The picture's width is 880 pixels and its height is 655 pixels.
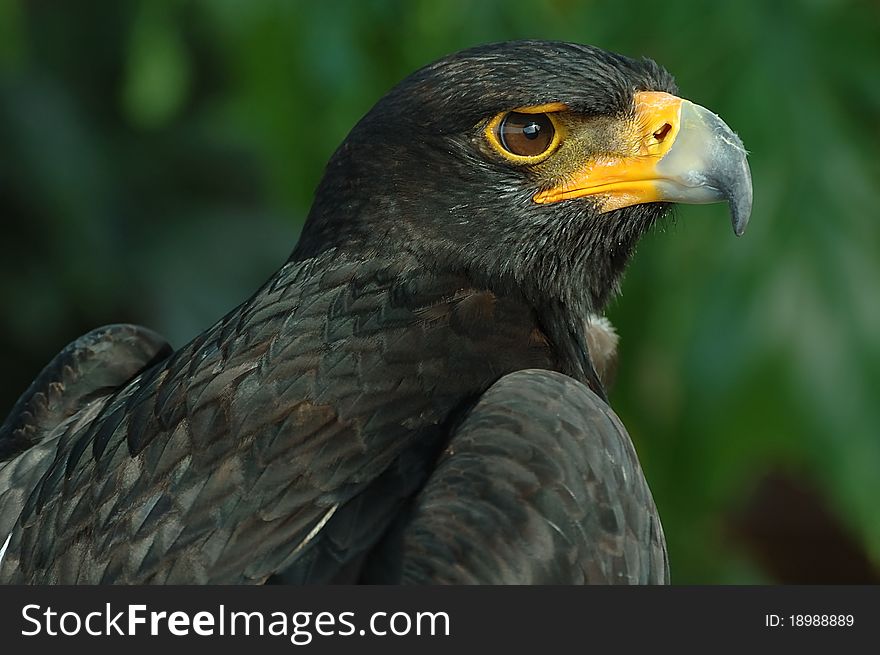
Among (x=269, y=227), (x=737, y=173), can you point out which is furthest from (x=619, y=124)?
(x=269, y=227)

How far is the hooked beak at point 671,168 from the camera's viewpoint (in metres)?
3.12

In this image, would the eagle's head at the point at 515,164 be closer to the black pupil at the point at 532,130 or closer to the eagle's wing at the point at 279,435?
the black pupil at the point at 532,130

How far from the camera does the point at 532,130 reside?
3164 mm

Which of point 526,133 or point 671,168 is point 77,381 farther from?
point 671,168

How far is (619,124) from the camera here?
10.6 feet

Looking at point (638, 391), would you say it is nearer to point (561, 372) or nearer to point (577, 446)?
point (561, 372)

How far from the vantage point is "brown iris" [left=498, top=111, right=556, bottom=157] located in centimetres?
315

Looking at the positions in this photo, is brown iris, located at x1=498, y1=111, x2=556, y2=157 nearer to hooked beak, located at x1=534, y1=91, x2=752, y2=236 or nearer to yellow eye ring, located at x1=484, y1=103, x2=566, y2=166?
yellow eye ring, located at x1=484, y1=103, x2=566, y2=166

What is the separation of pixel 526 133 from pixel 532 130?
2cm

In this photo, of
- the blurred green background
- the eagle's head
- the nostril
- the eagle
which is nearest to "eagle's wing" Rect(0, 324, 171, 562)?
the eagle

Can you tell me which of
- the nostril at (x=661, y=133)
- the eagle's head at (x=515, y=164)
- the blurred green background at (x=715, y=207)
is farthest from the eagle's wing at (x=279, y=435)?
the blurred green background at (x=715, y=207)

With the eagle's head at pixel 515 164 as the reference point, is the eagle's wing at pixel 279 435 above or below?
below

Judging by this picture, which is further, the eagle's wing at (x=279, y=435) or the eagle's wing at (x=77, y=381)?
the eagle's wing at (x=77, y=381)

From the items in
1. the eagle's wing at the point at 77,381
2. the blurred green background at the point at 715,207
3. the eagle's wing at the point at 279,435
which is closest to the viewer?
the eagle's wing at the point at 279,435
